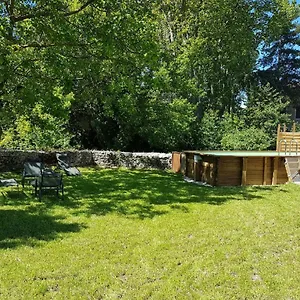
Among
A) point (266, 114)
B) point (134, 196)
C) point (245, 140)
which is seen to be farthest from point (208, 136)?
point (134, 196)

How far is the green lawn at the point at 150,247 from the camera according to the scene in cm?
352

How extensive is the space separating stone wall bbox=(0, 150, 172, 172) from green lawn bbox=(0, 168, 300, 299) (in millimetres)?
5560

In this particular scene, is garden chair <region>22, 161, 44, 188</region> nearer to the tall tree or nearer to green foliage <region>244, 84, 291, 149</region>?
green foliage <region>244, 84, 291, 149</region>

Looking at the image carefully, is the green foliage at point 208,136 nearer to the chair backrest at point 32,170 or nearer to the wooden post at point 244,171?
the wooden post at point 244,171

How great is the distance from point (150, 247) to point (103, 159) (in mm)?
11409

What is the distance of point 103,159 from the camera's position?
15.8 metres

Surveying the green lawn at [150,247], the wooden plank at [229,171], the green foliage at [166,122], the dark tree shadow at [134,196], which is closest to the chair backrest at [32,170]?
the dark tree shadow at [134,196]

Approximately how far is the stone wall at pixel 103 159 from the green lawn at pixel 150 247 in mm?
5560

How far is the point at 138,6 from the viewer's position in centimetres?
893

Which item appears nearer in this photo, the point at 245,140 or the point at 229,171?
the point at 229,171

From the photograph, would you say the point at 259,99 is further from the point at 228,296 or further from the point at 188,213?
the point at 228,296

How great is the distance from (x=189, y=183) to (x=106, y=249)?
639 cm

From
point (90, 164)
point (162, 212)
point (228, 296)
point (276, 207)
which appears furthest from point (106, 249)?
point (90, 164)

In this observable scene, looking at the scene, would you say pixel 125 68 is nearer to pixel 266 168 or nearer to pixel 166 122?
pixel 266 168
